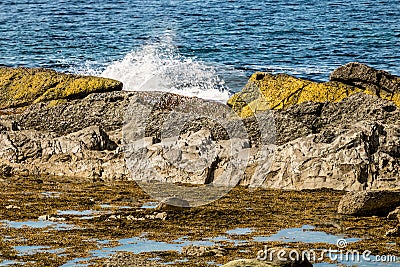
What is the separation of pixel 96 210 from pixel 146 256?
240 cm

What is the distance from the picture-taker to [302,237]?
8.88 metres

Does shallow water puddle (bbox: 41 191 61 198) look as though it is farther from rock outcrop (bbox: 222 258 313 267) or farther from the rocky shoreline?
rock outcrop (bbox: 222 258 313 267)

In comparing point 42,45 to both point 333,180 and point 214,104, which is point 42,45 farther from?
point 333,180

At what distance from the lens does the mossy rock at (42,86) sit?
1608cm

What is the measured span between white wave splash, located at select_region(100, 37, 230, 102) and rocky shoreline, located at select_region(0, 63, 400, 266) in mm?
3980

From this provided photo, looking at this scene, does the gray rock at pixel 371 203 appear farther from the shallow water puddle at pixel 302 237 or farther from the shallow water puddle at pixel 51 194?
the shallow water puddle at pixel 51 194

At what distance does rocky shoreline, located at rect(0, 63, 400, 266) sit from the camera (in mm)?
11664

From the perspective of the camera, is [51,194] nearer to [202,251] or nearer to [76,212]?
[76,212]

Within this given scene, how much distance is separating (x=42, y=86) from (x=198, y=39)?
1801 centimetres

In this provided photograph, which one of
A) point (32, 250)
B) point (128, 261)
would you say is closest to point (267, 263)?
point (128, 261)

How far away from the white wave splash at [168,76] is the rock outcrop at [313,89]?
4.03m

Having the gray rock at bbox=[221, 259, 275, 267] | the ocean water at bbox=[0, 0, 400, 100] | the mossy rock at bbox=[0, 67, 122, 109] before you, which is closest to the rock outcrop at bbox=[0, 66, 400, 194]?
the mossy rock at bbox=[0, 67, 122, 109]

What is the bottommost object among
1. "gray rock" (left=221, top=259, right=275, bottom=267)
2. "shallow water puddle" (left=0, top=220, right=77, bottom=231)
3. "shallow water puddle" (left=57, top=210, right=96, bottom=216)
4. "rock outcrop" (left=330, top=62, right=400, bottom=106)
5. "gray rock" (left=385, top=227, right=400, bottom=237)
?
"shallow water puddle" (left=57, top=210, right=96, bottom=216)

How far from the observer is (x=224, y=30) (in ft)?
120
